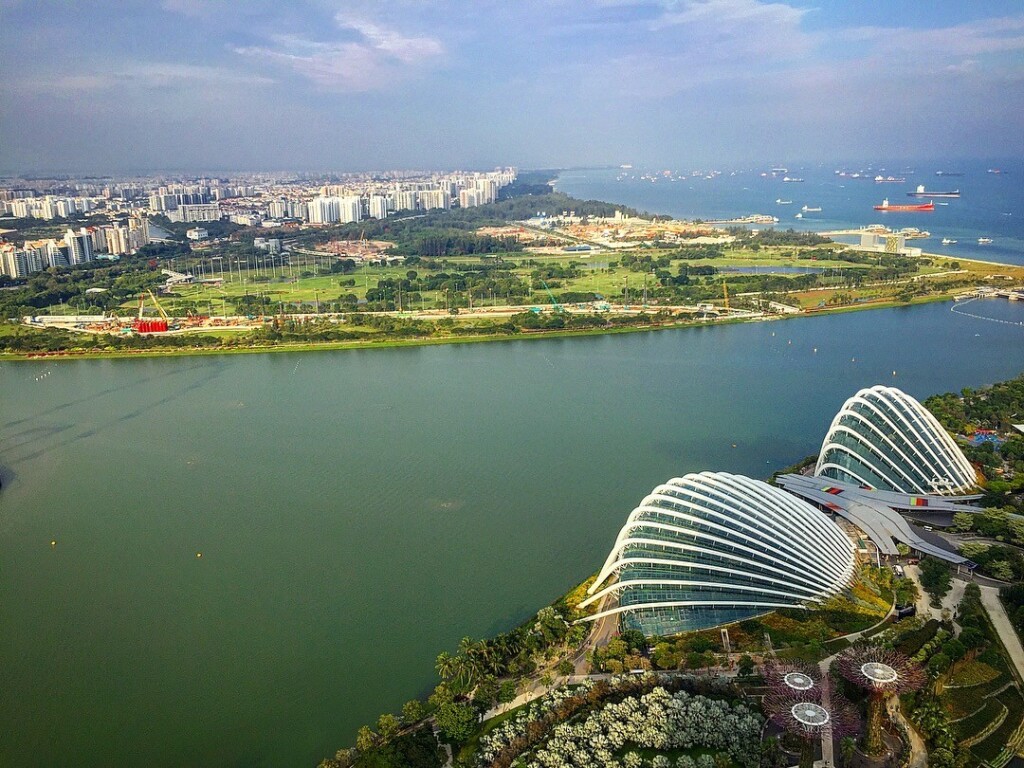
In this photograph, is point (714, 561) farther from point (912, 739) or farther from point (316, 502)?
point (316, 502)

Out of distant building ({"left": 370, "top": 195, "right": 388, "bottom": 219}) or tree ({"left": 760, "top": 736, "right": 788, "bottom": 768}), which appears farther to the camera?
distant building ({"left": 370, "top": 195, "right": 388, "bottom": 219})

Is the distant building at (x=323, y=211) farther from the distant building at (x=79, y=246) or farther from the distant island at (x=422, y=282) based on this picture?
the distant building at (x=79, y=246)

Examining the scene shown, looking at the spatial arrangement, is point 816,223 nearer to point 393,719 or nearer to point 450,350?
point 450,350

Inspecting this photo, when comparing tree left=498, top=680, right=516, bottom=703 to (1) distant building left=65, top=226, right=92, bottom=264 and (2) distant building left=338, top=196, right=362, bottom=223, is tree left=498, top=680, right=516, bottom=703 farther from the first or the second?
(2) distant building left=338, top=196, right=362, bottom=223

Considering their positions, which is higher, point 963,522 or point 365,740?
point 963,522

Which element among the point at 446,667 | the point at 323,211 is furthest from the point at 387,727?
the point at 323,211

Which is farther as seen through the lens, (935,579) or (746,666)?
(935,579)

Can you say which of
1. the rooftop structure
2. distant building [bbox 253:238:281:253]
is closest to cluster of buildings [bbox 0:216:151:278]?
distant building [bbox 253:238:281:253]
